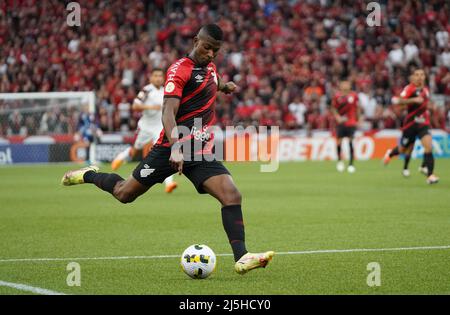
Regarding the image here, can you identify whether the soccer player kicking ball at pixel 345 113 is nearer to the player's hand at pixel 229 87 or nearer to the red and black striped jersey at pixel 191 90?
the player's hand at pixel 229 87

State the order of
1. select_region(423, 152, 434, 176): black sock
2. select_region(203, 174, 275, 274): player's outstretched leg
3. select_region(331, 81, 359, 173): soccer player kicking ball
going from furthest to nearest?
select_region(331, 81, 359, 173): soccer player kicking ball → select_region(423, 152, 434, 176): black sock → select_region(203, 174, 275, 274): player's outstretched leg

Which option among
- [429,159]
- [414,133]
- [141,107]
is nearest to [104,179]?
[141,107]

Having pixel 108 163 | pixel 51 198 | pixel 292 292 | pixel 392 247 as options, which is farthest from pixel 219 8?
pixel 292 292

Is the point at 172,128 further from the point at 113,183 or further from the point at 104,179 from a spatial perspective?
the point at 104,179

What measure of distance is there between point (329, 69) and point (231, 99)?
4.13m

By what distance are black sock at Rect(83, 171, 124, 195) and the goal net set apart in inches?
782

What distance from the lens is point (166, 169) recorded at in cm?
818

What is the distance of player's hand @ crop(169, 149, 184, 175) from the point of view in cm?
762

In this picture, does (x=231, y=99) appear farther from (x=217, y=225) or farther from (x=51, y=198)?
(x=217, y=225)

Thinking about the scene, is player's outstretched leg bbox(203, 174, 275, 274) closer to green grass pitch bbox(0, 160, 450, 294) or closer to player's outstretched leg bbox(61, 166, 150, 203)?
green grass pitch bbox(0, 160, 450, 294)

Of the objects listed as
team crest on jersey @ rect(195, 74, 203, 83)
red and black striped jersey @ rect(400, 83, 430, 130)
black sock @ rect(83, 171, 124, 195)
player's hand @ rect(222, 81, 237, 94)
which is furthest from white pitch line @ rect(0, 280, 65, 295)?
red and black striped jersey @ rect(400, 83, 430, 130)

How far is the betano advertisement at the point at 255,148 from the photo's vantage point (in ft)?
96.2

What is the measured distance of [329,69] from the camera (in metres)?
32.7

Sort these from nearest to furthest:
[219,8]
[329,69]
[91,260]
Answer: [91,260]
[329,69]
[219,8]
